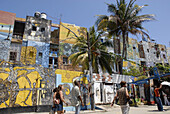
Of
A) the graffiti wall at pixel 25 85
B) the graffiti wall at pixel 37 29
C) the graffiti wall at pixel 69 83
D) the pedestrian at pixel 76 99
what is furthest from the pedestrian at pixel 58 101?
the graffiti wall at pixel 37 29

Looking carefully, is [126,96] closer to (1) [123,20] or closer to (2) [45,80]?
(2) [45,80]

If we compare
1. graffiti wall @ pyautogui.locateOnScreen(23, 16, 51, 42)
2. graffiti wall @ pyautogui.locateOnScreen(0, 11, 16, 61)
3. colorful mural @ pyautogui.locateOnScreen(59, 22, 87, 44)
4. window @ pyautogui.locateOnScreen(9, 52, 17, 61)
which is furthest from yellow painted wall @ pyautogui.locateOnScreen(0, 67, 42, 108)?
colorful mural @ pyautogui.locateOnScreen(59, 22, 87, 44)

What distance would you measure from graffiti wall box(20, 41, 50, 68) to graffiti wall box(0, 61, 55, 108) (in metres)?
11.3

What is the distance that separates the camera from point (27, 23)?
23.0 m

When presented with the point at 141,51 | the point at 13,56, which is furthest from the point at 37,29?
the point at 141,51

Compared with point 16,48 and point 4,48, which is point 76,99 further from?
point 16,48

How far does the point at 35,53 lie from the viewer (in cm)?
2181

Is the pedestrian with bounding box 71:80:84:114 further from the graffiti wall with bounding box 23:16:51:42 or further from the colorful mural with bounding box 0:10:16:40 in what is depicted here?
the colorful mural with bounding box 0:10:16:40

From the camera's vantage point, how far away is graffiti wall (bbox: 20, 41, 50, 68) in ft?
69.9

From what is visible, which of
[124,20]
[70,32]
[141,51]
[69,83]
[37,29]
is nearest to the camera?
[69,83]

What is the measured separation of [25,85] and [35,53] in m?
12.5

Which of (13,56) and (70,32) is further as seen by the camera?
(70,32)

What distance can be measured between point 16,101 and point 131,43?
26.2m

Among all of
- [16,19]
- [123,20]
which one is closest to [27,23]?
[16,19]
